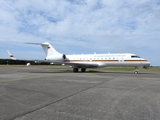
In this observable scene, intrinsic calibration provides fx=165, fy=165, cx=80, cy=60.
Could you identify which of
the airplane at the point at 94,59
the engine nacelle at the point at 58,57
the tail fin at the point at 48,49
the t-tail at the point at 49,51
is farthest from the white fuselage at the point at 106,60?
the tail fin at the point at 48,49

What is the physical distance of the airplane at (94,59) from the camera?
80.3ft

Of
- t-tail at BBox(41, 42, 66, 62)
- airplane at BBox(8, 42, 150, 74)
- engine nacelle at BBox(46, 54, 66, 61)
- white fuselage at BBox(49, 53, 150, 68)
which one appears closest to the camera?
white fuselage at BBox(49, 53, 150, 68)

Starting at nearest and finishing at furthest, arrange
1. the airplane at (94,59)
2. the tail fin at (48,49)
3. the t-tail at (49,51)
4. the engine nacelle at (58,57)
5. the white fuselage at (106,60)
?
the white fuselage at (106,60), the airplane at (94,59), the engine nacelle at (58,57), the t-tail at (49,51), the tail fin at (48,49)

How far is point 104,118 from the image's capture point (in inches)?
174

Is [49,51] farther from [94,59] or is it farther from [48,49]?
[94,59]

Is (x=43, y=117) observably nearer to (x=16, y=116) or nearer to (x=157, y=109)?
(x=16, y=116)

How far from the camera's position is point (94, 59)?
27594 millimetres

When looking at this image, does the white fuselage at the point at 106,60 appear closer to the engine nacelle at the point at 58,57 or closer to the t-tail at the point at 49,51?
the engine nacelle at the point at 58,57

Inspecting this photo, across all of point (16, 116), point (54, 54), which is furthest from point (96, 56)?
point (16, 116)

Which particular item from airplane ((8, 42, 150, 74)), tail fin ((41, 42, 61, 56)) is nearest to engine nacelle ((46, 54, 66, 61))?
airplane ((8, 42, 150, 74))

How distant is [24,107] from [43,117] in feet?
3.98

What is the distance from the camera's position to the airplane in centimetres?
2449

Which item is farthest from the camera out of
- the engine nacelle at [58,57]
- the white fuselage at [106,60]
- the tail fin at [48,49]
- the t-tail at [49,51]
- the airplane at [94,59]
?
the tail fin at [48,49]

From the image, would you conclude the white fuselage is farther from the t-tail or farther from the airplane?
the t-tail
